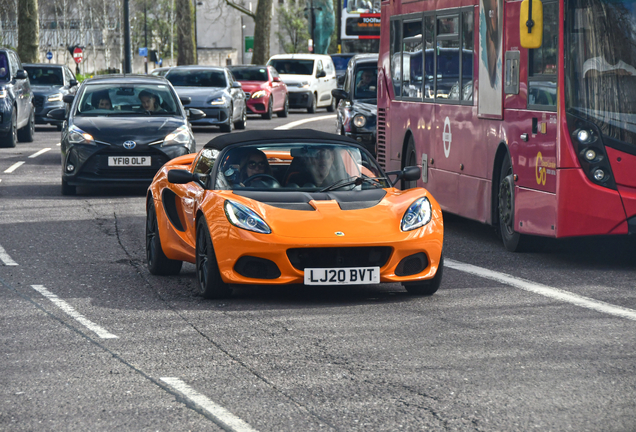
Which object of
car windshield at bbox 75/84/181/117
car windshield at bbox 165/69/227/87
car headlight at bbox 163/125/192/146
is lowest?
car headlight at bbox 163/125/192/146

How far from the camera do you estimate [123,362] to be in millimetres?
6238

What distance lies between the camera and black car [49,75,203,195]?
15.9 metres

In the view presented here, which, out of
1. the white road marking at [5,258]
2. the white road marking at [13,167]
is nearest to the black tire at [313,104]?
the white road marking at [13,167]

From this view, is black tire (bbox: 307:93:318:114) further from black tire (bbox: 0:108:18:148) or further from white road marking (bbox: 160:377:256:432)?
white road marking (bbox: 160:377:256:432)

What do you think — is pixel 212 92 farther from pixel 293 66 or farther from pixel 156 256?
pixel 156 256

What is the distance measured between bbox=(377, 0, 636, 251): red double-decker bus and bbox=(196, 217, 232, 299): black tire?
3026 mm

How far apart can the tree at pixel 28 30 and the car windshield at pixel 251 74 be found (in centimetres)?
1440

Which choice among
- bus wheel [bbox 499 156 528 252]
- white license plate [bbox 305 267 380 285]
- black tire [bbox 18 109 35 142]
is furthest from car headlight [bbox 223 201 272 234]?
black tire [bbox 18 109 35 142]

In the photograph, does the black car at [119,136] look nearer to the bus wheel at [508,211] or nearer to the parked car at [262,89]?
the bus wheel at [508,211]

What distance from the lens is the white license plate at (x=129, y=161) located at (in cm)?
1586

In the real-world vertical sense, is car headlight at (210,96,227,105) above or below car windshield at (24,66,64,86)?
below

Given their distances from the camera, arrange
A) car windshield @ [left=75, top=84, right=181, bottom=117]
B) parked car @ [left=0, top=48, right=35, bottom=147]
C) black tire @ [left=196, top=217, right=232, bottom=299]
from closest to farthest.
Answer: black tire @ [left=196, top=217, right=232, bottom=299] → car windshield @ [left=75, top=84, right=181, bottom=117] → parked car @ [left=0, top=48, right=35, bottom=147]

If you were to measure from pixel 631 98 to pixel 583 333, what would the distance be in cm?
312

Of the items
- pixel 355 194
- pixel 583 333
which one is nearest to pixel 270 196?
pixel 355 194
